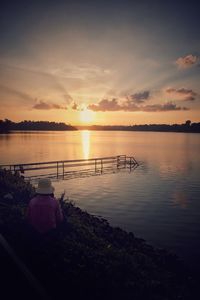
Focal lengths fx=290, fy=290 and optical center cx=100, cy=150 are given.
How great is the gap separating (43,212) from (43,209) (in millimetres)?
127

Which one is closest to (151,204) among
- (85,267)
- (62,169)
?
(85,267)

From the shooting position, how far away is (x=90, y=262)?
970cm

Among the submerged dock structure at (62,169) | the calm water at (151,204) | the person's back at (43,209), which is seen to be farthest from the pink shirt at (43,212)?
the submerged dock structure at (62,169)

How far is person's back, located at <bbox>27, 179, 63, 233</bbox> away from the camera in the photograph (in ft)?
30.7

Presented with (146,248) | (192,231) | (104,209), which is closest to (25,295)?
(146,248)

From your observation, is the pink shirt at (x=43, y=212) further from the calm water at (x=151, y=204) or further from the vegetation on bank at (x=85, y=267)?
the calm water at (x=151, y=204)

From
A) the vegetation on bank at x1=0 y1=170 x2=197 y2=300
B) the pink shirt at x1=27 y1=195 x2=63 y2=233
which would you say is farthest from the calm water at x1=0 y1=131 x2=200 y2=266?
the pink shirt at x1=27 y1=195 x2=63 y2=233

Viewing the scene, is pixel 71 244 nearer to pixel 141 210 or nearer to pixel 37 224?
pixel 37 224

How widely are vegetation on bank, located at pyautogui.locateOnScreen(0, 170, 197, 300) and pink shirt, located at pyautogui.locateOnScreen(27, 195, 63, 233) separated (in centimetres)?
46

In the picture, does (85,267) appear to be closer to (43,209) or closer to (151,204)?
(43,209)

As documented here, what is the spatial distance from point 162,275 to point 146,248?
348cm

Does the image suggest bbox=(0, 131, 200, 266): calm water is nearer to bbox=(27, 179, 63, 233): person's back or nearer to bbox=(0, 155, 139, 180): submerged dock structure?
bbox=(0, 155, 139, 180): submerged dock structure

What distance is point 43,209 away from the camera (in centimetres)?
934

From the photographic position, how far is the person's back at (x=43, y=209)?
9.36 meters
